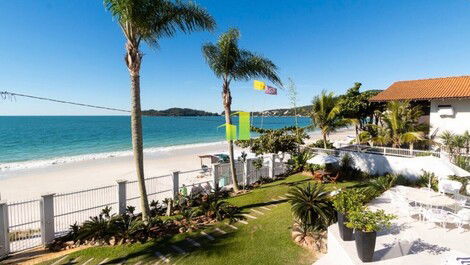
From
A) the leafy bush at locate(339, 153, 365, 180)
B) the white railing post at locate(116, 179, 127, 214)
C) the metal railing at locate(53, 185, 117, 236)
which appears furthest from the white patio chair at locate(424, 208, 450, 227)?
the metal railing at locate(53, 185, 117, 236)

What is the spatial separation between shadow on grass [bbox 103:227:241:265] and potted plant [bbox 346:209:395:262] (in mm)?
3565

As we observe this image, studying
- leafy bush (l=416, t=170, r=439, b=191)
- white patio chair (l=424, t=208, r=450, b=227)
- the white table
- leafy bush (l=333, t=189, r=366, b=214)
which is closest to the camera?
leafy bush (l=333, t=189, r=366, b=214)

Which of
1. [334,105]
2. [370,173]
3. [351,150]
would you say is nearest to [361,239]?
[370,173]

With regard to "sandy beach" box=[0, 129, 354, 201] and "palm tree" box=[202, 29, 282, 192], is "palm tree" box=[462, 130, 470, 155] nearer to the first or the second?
"palm tree" box=[202, 29, 282, 192]

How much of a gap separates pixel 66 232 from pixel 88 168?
2078cm

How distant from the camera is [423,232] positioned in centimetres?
692

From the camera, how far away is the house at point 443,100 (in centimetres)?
1702

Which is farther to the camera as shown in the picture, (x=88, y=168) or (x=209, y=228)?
(x=88, y=168)

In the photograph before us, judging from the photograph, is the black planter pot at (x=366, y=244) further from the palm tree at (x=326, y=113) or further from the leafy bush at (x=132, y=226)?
the palm tree at (x=326, y=113)

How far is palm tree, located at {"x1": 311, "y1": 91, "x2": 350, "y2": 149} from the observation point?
18.2 meters

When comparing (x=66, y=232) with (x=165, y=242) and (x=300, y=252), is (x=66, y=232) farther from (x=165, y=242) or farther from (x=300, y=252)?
(x=300, y=252)

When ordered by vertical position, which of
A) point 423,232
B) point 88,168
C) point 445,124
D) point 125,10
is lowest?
point 88,168

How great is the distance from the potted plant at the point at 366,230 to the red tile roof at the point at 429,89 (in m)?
16.1

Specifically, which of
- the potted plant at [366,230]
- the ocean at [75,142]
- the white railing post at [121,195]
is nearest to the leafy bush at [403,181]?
the potted plant at [366,230]
